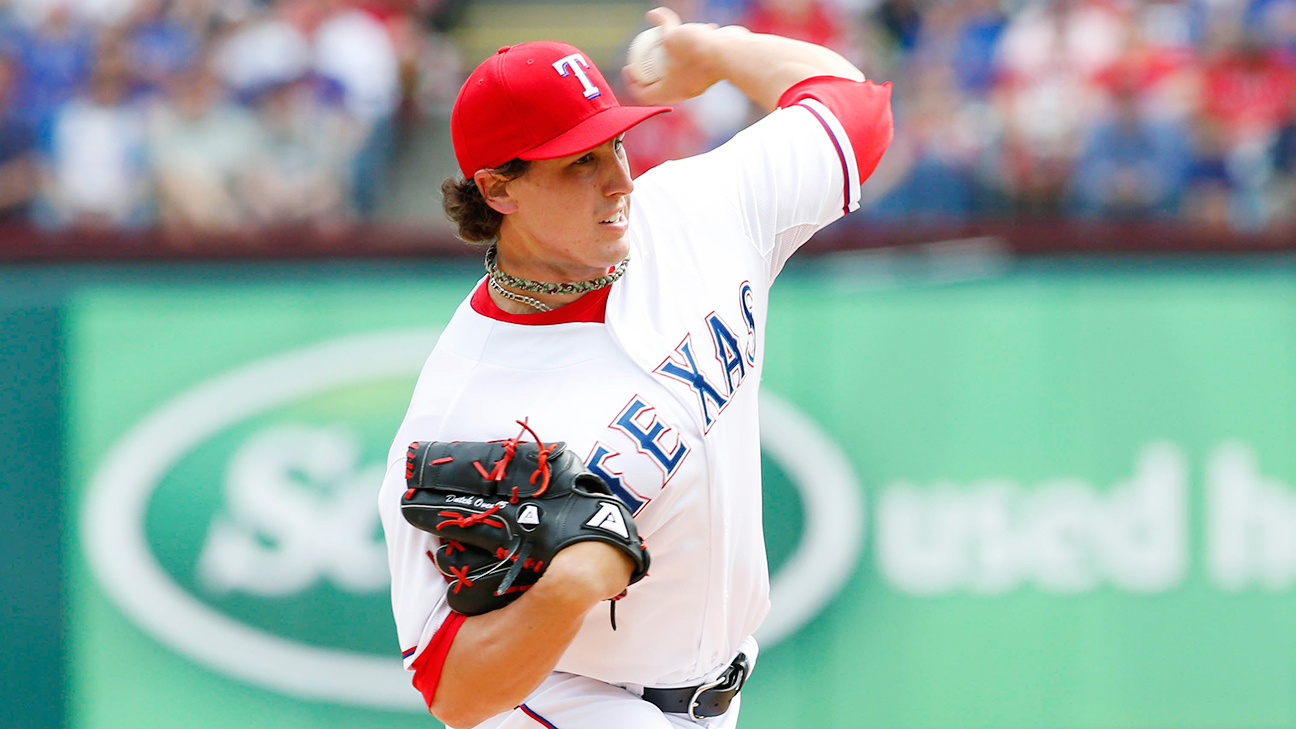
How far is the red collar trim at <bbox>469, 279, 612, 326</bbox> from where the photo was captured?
8.41 feet

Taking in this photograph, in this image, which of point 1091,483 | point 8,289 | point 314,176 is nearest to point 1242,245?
point 1091,483

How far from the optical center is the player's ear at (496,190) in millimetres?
2561

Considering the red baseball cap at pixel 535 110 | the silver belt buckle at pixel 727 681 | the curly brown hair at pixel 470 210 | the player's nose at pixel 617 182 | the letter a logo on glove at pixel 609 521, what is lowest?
the silver belt buckle at pixel 727 681

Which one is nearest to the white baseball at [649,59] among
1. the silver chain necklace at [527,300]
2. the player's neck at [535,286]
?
the player's neck at [535,286]

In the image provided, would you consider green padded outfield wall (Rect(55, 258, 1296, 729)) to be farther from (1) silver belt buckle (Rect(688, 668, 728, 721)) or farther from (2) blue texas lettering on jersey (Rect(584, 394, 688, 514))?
(2) blue texas lettering on jersey (Rect(584, 394, 688, 514))

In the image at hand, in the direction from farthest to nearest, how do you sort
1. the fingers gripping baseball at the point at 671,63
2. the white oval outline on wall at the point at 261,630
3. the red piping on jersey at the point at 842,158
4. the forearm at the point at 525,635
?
1. the white oval outline on wall at the point at 261,630
2. the fingers gripping baseball at the point at 671,63
3. the red piping on jersey at the point at 842,158
4. the forearm at the point at 525,635

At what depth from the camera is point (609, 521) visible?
224 cm

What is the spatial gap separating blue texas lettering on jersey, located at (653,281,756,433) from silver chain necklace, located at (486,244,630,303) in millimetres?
190

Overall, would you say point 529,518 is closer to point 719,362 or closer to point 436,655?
point 436,655

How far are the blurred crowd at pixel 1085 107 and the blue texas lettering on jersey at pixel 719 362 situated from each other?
3.54m

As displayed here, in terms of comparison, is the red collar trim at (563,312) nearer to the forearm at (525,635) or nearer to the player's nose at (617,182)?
the player's nose at (617,182)

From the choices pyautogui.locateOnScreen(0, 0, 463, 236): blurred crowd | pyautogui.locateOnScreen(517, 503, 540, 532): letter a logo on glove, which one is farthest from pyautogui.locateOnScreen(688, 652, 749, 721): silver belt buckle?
pyautogui.locateOnScreen(0, 0, 463, 236): blurred crowd

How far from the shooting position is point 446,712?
2344 millimetres

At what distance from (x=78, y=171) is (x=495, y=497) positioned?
5.31 metres
